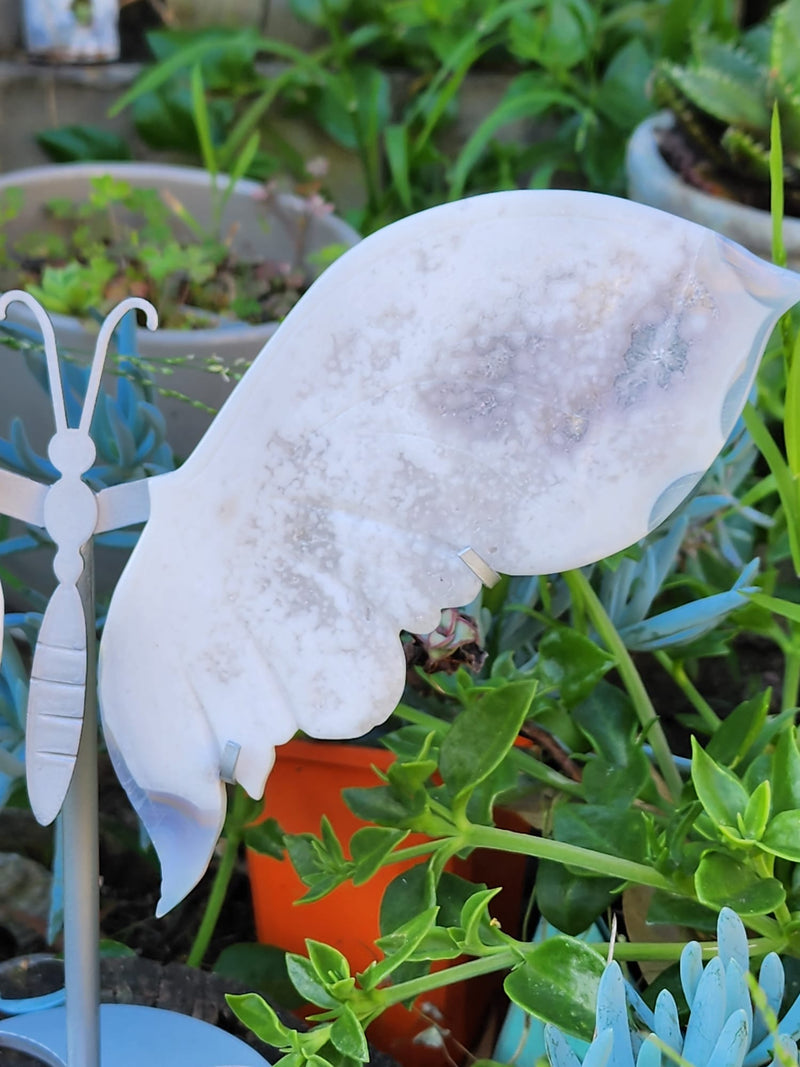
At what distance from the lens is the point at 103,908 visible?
717mm

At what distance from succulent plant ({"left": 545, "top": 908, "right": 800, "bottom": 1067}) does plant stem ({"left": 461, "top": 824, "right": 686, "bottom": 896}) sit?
0.06m

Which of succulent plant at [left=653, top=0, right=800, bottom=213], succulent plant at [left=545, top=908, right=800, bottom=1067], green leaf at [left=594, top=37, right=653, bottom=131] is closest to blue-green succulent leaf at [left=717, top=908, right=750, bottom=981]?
succulent plant at [left=545, top=908, right=800, bottom=1067]

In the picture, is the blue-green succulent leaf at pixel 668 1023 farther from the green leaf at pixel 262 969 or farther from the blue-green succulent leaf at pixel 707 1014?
the green leaf at pixel 262 969

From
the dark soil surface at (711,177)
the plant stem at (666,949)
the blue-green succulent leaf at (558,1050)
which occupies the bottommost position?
the plant stem at (666,949)

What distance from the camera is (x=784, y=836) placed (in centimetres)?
37

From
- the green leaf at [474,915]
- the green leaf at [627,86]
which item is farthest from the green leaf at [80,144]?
the green leaf at [474,915]

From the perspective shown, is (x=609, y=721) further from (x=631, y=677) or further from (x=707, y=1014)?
(x=707, y=1014)

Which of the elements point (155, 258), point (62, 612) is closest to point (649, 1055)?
point (62, 612)

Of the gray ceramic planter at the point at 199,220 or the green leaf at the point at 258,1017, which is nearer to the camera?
the green leaf at the point at 258,1017

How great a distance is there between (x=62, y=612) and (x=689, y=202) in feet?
2.63

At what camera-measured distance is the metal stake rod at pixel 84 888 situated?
14.8 inches

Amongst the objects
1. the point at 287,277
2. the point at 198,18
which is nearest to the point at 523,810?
the point at 287,277

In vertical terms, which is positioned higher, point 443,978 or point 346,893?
point 443,978

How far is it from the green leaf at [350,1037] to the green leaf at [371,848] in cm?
6
